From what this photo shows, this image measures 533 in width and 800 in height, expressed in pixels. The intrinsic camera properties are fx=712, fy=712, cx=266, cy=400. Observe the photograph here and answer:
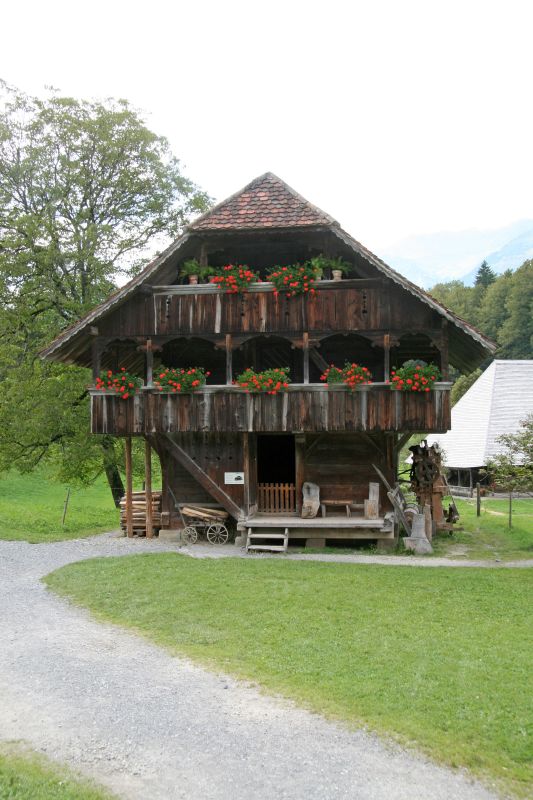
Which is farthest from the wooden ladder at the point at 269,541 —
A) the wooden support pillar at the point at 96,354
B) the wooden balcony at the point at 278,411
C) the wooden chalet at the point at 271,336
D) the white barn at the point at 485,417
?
the white barn at the point at 485,417

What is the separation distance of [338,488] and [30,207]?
625 inches

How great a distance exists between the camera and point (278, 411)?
1827 cm

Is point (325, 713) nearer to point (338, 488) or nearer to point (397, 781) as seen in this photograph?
point (397, 781)

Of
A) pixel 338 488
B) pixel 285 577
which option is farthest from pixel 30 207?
pixel 285 577

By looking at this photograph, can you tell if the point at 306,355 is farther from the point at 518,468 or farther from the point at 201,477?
the point at 518,468

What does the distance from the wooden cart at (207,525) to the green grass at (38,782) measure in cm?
1318

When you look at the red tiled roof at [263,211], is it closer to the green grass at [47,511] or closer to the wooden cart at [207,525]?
the wooden cart at [207,525]

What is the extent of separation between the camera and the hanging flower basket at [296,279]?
18047mm

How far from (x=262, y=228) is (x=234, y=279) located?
1.46 meters

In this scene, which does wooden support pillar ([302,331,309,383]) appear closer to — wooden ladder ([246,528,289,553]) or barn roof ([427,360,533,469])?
wooden ladder ([246,528,289,553])

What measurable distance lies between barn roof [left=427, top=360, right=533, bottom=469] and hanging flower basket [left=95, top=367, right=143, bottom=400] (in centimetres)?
2470

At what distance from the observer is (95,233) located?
2553 centimetres

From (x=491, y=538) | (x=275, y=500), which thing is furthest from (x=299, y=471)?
(x=491, y=538)

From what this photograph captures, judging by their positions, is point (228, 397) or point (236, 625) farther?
point (228, 397)
